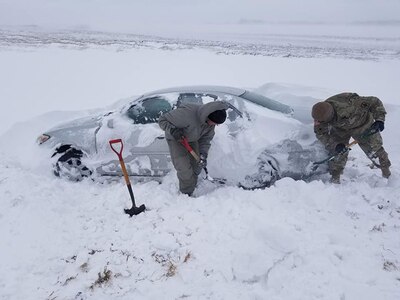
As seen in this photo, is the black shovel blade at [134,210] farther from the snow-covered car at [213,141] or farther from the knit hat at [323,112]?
the knit hat at [323,112]

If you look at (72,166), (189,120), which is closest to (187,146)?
(189,120)

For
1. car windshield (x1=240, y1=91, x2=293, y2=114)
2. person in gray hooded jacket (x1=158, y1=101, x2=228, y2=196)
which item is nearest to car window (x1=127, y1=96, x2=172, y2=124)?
person in gray hooded jacket (x1=158, y1=101, x2=228, y2=196)

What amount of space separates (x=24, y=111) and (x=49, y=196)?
15.6 feet

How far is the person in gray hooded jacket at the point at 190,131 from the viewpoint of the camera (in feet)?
14.0

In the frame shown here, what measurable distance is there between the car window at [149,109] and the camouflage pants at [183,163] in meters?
0.78

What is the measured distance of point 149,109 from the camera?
5.35m

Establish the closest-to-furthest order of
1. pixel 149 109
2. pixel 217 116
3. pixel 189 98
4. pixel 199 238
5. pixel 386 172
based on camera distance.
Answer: pixel 199 238 < pixel 217 116 < pixel 386 172 < pixel 189 98 < pixel 149 109

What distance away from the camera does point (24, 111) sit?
8609 millimetres

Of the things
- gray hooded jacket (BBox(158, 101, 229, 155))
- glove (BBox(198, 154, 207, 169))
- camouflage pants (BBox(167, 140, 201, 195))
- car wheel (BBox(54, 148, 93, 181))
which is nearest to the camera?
gray hooded jacket (BBox(158, 101, 229, 155))

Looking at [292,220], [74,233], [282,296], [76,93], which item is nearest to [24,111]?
[76,93]

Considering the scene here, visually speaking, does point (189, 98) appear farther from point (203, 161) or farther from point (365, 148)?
point (365, 148)

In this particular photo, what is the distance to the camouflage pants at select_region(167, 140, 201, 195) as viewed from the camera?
466cm

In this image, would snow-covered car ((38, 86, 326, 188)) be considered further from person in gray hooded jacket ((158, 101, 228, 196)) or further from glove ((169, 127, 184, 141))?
glove ((169, 127, 184, 141))

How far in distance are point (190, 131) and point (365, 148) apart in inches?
106
